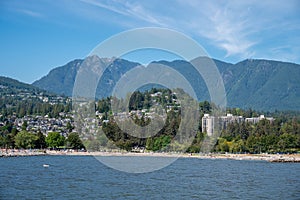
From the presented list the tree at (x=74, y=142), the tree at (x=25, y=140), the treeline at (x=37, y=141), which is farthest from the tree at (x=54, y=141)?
the tree at (x=25, y=140)

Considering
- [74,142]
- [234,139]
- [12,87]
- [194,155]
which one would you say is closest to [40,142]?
[74,142]

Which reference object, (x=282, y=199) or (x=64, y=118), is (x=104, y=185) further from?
(x=64, y=118)

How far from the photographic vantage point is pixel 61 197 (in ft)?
53.6

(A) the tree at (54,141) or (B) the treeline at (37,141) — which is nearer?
(B) the treeline at (37,141)

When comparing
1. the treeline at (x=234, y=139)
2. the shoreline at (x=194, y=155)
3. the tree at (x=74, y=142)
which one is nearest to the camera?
the shoreline at (x=194, y=155)

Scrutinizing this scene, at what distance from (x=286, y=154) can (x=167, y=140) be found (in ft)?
41.0

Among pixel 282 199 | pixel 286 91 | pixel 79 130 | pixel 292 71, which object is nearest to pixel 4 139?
pixel 79 130

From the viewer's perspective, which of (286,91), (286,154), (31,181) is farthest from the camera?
(286,91)

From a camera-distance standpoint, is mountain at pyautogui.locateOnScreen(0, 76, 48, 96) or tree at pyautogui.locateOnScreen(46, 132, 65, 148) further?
mountain at pyautogui.locateOnScreen(0, 76, 48, 96)

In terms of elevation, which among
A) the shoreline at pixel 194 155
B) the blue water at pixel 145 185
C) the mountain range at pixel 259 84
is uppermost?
the mountain range at pixel 259 84

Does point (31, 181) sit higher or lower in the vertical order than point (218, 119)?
lower

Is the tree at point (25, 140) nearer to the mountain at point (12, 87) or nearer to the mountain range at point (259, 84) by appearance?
the mountain at point (12, 87)

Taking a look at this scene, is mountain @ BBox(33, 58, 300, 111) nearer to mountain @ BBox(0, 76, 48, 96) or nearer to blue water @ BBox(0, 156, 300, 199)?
mountain @ BBox(0, 76, 48, 96)

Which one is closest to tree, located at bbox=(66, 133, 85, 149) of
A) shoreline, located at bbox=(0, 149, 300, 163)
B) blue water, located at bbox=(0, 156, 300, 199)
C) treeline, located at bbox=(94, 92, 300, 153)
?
shoreline, located at bbox=(0, 149, 300, 163)
